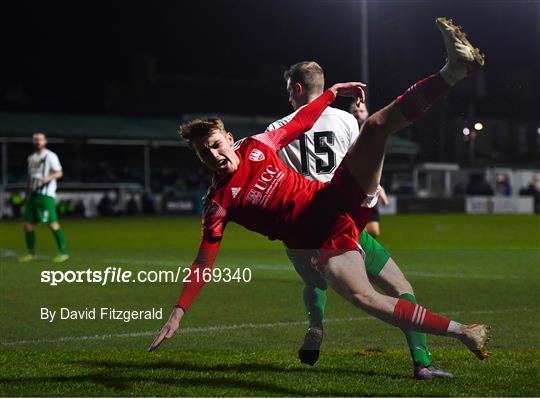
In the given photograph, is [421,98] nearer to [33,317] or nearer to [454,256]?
[33,317]

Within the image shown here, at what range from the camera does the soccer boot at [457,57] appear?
4.66 metres

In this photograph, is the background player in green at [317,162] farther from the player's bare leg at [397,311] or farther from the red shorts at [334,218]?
the player's bare leg at [397,311]

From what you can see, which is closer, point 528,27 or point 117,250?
point 528,27

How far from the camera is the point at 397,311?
486 cm

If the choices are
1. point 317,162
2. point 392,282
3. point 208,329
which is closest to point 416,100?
point 392,282

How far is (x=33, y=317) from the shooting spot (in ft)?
26.8

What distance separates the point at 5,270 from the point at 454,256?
801cm

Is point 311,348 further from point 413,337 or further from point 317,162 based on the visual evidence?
point 317,162

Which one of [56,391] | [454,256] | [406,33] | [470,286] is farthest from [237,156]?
[454,256]

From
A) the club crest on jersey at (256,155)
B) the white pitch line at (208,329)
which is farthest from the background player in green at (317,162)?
the white pitch line at (208,329)

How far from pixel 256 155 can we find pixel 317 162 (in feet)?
3.69

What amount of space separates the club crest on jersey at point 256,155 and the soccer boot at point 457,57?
3.90ft

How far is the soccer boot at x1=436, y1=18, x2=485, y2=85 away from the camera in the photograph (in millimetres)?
4660

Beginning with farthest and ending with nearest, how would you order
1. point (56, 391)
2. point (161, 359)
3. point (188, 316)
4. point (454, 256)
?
point (454, 256), point (188, 316), point (161, 359), point (56, 391)
